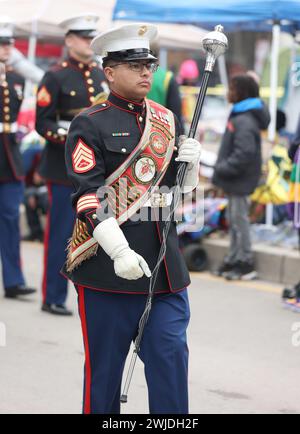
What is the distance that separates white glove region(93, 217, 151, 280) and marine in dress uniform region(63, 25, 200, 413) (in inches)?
1.7

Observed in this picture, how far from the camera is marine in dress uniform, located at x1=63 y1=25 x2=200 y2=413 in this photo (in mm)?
3707

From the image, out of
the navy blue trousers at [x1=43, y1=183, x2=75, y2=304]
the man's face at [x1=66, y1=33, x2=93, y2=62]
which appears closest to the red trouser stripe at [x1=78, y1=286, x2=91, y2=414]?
Result: the navy blue trousers at [x1=43, y1=183, x2=75, y2=304]

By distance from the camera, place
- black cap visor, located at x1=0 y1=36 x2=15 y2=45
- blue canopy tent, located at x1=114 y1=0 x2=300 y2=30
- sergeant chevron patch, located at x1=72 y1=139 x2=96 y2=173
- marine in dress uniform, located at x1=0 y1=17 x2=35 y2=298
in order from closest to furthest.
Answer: sergeant chevron patch, located at x1=72 y1=139 x2=96 y2=173 < black cap visor, located at x1=0 y1=36 x2=15 y2=45 < marine in dress uniform, located at x1=0 y1=17 x2=35 y2=298 < blue canopy tent, located at x1=114 y1=0 x2=300 y2=30

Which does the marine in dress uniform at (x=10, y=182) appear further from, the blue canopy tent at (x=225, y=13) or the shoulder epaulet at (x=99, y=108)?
the shoulder epaulet at (x=99, y=108)

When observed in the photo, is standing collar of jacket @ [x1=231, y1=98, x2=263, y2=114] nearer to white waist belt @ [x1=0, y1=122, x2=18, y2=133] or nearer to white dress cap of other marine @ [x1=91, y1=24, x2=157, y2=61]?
white waist belt @ [x1=0, y1=122, x2=18, y2=133]

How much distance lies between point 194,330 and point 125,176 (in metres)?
3.17

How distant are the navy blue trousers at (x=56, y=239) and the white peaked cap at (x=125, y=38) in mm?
3110

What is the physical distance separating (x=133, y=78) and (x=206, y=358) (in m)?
2.63

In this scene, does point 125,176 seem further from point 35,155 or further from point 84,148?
point 35,155

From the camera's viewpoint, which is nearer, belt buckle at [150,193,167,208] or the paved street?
belt buckle at [150,193,167,208]

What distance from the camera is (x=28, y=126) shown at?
11.6 m

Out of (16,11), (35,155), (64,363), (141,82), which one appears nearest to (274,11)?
(35,155)

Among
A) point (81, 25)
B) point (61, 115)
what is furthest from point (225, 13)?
point (61, 115)

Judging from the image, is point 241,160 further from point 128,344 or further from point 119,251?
point 119,251
